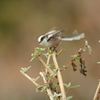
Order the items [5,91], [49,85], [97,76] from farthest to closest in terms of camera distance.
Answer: [5,91]
[97,76]
[49,85]

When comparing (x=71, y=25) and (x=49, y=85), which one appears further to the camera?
(x=71, y=25)

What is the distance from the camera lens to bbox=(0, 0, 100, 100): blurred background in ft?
4.18

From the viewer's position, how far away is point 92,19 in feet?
4.26

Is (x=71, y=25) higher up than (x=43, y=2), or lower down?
lower down

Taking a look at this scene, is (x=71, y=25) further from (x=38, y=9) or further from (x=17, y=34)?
(x=17, y=34)

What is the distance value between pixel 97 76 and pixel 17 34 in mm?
617

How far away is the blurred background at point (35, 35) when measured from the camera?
4.18 ft

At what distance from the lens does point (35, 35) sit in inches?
53.2

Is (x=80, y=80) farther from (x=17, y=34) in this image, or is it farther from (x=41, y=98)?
(x=17, y=34)

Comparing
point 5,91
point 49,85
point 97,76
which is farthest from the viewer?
point 5,91

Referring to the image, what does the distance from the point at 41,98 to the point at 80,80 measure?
27 centimetres

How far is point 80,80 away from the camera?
126cm

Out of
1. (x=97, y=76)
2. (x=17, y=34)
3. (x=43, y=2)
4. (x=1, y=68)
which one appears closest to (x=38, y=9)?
(x=43, y=2)

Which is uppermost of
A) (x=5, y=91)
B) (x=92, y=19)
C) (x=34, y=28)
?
(x=34, y=28)
